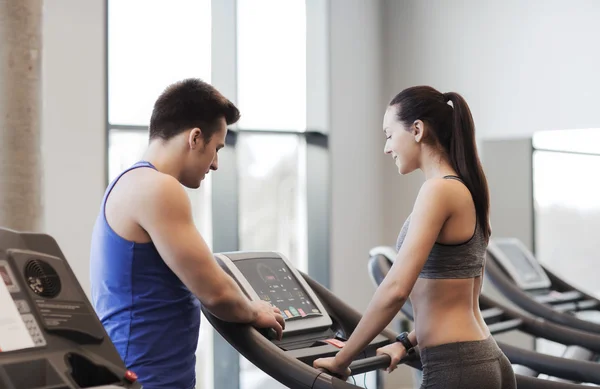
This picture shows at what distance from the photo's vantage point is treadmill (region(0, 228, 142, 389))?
50.5 inches

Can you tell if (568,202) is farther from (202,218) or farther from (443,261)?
(443,261)

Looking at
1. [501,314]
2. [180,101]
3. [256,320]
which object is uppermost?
[180,101]

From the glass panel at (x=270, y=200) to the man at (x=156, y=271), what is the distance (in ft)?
11.1

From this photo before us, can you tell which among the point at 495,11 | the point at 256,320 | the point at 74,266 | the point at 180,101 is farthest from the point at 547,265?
the point at 180,101

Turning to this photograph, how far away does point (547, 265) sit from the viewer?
484 cm

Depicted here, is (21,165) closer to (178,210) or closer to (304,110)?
(178,210)

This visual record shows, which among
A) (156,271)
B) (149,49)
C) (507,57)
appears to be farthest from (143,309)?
(507,57)

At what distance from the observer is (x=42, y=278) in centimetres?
143

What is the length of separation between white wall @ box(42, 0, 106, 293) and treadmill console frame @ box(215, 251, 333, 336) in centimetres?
201

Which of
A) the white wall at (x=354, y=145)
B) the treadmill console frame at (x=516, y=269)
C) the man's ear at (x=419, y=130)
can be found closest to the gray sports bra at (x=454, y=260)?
the man's ear at (x=419, y=130)

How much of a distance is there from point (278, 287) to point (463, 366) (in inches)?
29.9

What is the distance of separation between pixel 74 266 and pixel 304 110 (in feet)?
7.65

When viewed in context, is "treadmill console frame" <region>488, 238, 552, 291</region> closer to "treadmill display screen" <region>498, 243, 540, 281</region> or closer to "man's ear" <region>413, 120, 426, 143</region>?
"treadmill display screen" <region>498, 243, 540, 281</region>

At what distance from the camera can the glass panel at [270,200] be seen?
17.5ft
